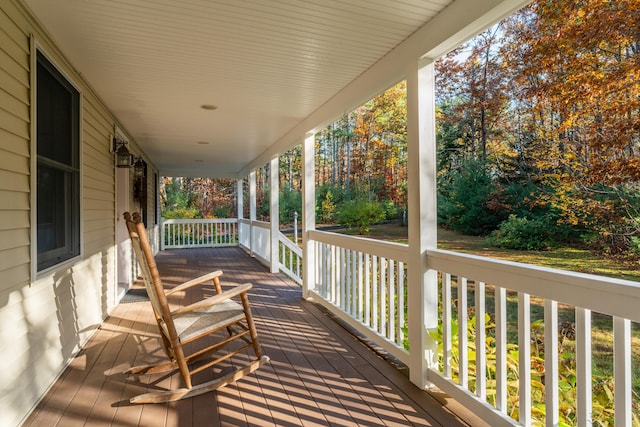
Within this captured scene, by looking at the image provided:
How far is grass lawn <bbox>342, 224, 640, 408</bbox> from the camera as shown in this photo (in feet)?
→ 5.15

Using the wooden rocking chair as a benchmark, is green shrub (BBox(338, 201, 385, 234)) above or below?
above

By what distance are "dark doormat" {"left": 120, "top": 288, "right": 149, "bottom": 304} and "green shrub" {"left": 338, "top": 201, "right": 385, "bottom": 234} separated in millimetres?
2724

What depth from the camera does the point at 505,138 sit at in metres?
2.08

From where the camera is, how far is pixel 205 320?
8.68ft

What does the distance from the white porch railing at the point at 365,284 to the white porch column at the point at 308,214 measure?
0.34 feet

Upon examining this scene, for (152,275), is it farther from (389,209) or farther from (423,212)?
(389,209)

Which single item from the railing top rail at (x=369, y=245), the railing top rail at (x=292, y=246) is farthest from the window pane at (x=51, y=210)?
the railing top rail at (x=292, y=246)

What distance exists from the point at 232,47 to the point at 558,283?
7.93ft

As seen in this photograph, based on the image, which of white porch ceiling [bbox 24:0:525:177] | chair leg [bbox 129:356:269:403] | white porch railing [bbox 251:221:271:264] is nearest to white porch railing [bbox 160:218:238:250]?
white porch railing [bbox 251:221:271:264]

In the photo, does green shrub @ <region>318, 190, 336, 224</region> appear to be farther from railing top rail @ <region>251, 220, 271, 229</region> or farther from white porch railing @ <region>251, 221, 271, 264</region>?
railing top rail @ <region>251, 220, 271, 229</region>

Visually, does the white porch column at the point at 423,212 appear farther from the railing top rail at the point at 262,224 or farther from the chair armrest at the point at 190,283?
the railing top rail at the point at 262,224

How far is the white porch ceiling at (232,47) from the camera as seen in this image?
2199 mm

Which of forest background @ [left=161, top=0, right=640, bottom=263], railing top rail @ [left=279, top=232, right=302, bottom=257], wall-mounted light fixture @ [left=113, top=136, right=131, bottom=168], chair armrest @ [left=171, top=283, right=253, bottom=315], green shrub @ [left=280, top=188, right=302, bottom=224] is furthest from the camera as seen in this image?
green shrub @ [left=280, top=188, right=302, bottom=224]

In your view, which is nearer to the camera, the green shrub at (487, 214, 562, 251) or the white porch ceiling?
the green shrub at (487, 214, 562, 251)
